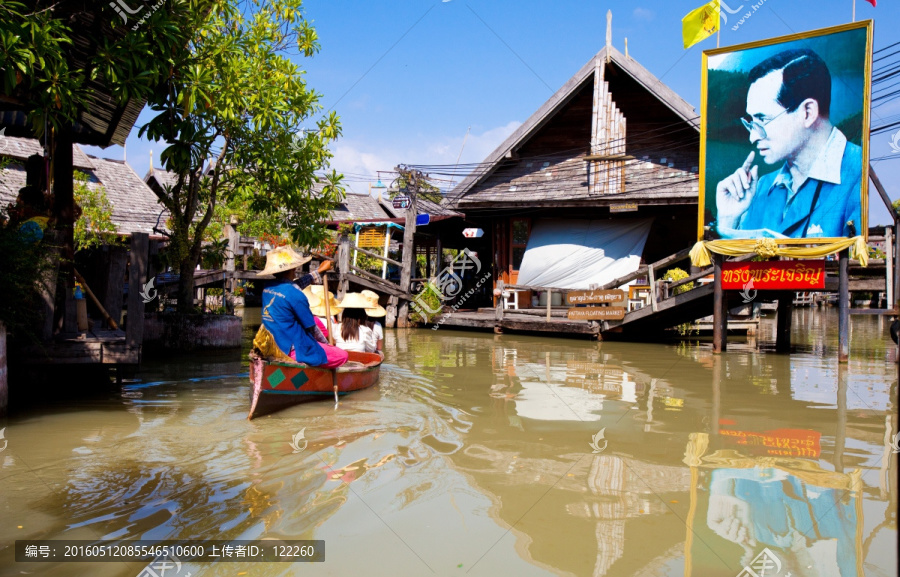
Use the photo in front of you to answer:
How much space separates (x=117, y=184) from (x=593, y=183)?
61.6ft

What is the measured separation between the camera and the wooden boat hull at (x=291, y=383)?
7.12 meters

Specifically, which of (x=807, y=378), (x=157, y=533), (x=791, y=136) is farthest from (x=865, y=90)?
(x=157, y=533)

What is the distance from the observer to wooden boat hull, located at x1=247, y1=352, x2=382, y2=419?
7125 mm

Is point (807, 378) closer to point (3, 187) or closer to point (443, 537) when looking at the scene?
point (443, 537)

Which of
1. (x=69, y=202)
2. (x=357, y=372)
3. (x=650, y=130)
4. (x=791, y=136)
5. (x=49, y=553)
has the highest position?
(x=650, y=130)

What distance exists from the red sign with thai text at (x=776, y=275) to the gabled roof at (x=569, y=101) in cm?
452

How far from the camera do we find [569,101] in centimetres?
1825

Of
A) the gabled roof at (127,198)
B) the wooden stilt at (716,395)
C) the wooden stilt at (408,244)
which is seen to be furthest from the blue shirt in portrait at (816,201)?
the gabled roof at (127,198)

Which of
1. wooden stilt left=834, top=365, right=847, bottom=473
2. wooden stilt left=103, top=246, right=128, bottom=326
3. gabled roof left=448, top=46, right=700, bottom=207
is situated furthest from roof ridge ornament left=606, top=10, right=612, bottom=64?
wooden stilt left=103, top=246, right=128, bottom=326

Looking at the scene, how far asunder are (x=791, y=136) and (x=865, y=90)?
133 centimetres

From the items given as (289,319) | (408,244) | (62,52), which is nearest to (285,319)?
(289,319)

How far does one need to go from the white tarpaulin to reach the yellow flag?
539 cm

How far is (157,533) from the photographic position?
4148mm

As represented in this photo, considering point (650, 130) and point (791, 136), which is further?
point (650, 130)
